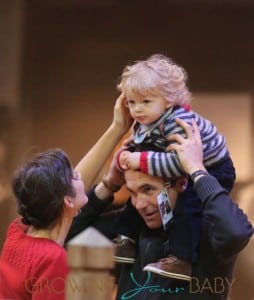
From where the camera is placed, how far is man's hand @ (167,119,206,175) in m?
1.60

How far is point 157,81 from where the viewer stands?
65.9 inches

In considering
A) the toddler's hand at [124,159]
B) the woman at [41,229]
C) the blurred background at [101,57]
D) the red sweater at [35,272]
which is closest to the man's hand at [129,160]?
the toddler's hand at [124,159]

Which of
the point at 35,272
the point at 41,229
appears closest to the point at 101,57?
the point at 41,229

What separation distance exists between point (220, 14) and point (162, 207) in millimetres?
1497

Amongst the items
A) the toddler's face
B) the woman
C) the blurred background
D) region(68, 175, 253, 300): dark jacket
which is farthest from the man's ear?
the blurred background

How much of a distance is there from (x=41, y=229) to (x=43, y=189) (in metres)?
0.10

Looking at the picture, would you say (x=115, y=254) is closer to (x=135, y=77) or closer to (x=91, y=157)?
(x=91, y=157)

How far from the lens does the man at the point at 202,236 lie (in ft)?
4.94

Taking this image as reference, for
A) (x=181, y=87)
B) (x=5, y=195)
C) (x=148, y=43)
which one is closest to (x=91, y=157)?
(x=181, y=87)

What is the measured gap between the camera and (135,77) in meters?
1.69

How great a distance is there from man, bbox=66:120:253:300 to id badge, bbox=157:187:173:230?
0.04 ft

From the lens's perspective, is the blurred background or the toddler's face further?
the blurred background

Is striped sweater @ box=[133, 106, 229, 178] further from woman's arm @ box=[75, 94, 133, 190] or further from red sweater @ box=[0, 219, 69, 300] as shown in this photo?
red sweater @ box=[0, 219, 69, 300]

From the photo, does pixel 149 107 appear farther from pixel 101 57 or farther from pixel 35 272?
pixel 101 57
